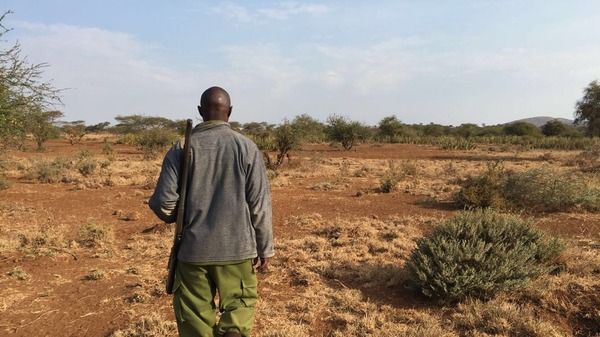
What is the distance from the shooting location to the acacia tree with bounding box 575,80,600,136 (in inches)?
1146

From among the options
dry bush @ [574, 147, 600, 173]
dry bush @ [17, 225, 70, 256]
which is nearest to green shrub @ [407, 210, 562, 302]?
dry bush @ [17, 225, 70, 256]

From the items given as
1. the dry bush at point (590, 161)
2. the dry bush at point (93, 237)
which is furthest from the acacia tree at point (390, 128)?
the dry bush at point (93, 237)

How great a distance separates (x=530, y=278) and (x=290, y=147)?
53.0 ft

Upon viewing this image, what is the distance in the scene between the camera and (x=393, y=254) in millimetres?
6449

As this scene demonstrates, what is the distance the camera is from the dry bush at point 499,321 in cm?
392

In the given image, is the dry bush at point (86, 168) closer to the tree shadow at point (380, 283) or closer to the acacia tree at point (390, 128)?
the tree shadow at point (380, 283)

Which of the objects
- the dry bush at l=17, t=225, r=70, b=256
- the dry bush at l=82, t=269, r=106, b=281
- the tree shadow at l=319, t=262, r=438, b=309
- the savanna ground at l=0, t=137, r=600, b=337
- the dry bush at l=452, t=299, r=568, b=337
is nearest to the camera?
the dry bush at l=452, t=299, r=568, b=337

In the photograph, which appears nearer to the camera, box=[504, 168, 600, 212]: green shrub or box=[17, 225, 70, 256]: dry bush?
box=[17, 225, 70, 256]: dry bush

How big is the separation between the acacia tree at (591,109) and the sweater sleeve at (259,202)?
32.6 metres

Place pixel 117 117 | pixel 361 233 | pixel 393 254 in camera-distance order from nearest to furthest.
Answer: pixel 393 254
pixel 361 233
pixel 117 117

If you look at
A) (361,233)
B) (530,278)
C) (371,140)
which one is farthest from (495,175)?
(371,140)

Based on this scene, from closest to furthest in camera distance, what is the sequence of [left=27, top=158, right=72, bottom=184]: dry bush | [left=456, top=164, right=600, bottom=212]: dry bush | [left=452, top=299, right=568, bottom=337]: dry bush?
[left=452, top=299, right=568, bottom=337]: dry bush < [left=456, top=164, right=600, bottom=212]: dry bush < [left=27, top=158, right=72, bottom=184]: dry bush

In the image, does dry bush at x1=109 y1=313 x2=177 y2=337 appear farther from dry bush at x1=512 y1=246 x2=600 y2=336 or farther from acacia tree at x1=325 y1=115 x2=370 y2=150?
acacia tree at x1=325 y1=115 x2=370 y2=150

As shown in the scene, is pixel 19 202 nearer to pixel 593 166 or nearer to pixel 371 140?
pixel 593 166
